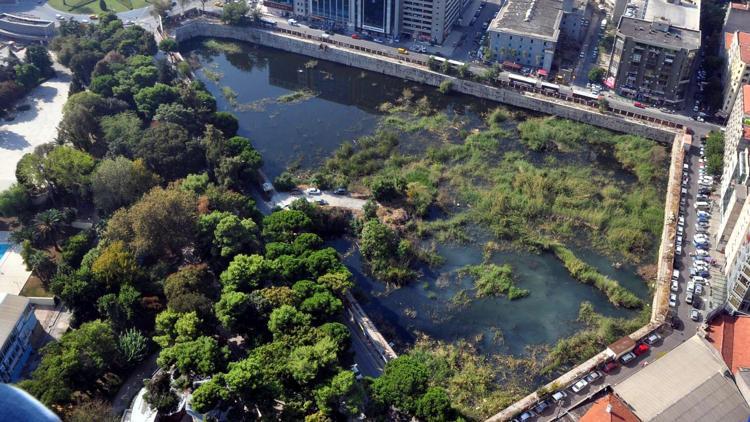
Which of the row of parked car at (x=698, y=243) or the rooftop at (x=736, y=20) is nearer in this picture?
the row of parked car at (x=698, y=243)

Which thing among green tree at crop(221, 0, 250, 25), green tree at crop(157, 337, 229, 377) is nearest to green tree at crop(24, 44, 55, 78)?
green tree at crop(221, 0, 250, 25)

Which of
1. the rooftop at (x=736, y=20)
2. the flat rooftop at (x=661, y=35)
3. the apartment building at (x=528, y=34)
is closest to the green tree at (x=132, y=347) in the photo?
the apartment building at (x=528, y=34)

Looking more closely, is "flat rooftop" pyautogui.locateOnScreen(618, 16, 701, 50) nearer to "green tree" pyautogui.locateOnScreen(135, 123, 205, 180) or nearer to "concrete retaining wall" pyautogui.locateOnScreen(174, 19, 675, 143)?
"concrete retaining wall" pyautogui.locateOnScreen(174, 19, 675, 143)

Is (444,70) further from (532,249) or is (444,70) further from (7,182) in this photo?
(7,182)

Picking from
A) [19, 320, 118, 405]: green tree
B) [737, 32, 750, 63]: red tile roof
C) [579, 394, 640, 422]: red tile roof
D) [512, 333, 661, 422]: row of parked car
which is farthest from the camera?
[737, 32, 750, 63]: red tile roof

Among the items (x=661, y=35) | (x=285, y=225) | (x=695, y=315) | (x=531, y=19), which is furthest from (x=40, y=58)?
(x=695, y=315)

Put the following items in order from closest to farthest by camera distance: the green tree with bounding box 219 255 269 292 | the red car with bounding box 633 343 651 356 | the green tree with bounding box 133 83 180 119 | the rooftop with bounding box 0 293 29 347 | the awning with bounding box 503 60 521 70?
1. the rooftop with bounding box 0 293 29 347
2. the red car with bounding box 633 343 651 356
3. the green tree with bounding box 219 255 269 292
4. the green tree with bounding box 133 83 180 119
5. the awning with bounding box 503 60 521 70

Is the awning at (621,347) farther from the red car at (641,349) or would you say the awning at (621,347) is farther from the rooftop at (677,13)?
the rooftop at (677,13)

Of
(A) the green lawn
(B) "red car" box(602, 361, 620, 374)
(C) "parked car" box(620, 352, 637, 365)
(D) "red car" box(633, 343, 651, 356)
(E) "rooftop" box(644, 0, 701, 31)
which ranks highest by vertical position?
(E) "rooftop" box(644, 0, 701, 31)
